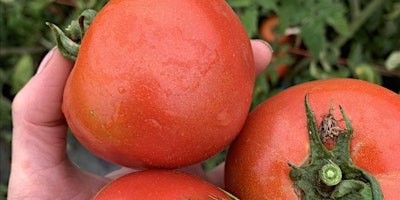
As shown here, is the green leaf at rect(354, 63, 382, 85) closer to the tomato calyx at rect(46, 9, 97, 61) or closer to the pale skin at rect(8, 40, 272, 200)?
the pale skin at rect(8, 40, 272, 200)

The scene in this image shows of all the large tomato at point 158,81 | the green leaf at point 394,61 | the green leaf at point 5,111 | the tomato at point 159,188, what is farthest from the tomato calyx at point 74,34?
the green leaf at point 394,61

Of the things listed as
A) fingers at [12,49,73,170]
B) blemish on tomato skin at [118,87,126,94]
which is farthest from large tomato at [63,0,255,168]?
fingers at [12,49,73,170]

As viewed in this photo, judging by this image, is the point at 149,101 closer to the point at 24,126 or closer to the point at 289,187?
the point at 289,187

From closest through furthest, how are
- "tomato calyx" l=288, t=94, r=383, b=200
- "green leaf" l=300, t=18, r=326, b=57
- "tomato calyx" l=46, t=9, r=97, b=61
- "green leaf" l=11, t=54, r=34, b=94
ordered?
"tomato calyx" l=288, t=94, r=383, b=200 → "tomato calyx" l=46, t=9, r=97, b=61 → "green leaf" l=300, t=18, r=326, b=57 → "green leaf" l=11, t=54, r=34, b=94

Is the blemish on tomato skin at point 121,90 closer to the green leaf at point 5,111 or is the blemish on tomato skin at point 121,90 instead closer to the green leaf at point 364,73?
the green leaf at point 364,73

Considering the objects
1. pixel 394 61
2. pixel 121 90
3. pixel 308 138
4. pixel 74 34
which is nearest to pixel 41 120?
pixel 74 34

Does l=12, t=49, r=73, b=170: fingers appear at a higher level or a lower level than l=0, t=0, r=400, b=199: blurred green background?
higher
